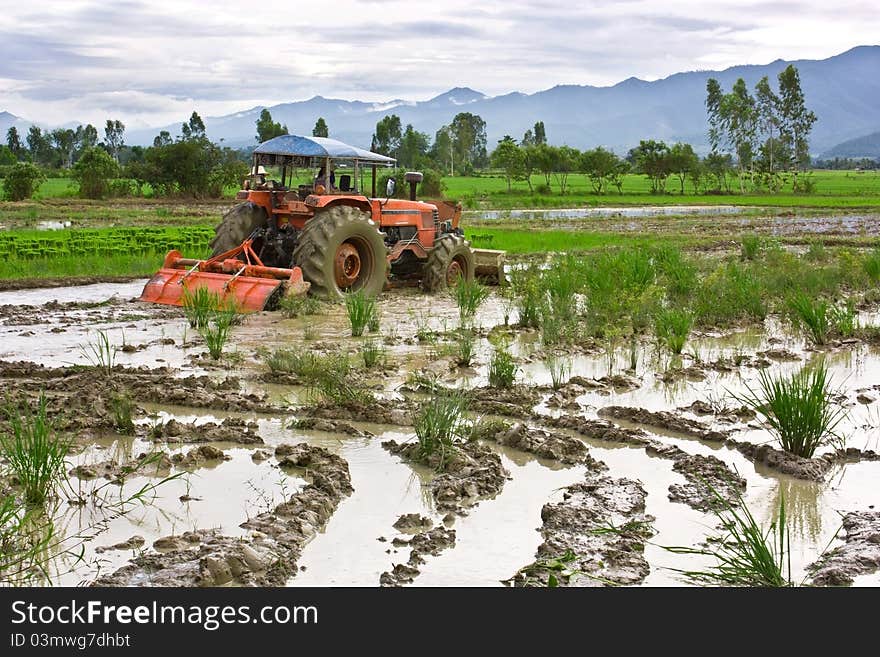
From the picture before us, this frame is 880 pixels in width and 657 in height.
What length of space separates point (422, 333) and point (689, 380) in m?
3.01

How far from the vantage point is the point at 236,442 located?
22.9 feet

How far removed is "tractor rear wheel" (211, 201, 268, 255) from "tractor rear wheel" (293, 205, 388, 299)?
979 millimetres

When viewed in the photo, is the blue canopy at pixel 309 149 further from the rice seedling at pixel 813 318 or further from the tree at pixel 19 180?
the tree at pixel 19 180

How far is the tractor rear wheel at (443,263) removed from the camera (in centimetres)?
1488

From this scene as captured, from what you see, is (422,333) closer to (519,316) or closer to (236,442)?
(519,316)

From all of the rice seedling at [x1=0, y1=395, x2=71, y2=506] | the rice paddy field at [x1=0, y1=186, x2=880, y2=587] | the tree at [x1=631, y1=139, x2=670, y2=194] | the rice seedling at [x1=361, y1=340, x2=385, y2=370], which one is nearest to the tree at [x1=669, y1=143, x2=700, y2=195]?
the tree at [x1=631, y1=139, x2=670, y2=194]

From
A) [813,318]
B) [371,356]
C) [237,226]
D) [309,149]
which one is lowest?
[371,356]

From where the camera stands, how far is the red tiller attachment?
1202 cm

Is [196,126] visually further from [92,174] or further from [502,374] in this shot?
[502,374]

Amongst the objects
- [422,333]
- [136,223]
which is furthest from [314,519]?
[136,223]

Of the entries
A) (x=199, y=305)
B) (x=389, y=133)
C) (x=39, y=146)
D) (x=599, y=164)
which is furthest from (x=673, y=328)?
(x=39, y=146)

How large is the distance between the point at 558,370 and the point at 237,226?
570cm

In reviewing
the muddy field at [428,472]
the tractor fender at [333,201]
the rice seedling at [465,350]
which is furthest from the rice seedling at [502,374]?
the tractor fender at [333,201]

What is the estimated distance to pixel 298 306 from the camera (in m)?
12.0
